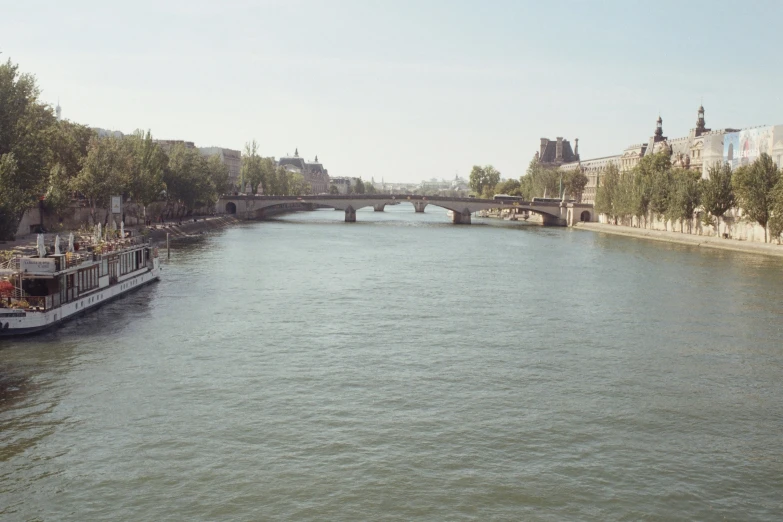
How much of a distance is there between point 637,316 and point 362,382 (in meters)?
20.0

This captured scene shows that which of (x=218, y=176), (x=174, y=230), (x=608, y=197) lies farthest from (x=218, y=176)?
(x=608, y=197)

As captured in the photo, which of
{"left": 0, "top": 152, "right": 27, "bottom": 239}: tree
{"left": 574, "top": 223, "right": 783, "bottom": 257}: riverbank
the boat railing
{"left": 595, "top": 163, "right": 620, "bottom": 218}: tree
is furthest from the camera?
{"left": 595, "top": 163, "right": 620, "bottom": 218}: tree

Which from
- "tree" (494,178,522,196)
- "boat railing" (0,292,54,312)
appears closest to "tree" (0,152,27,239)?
"boat railing" (0,292,54,312)

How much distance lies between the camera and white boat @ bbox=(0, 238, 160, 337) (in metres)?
33.9

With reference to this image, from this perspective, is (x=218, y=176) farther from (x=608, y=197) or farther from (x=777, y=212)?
(x=777, y=212)

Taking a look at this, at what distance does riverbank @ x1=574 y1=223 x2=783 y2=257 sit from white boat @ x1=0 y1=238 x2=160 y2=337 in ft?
200

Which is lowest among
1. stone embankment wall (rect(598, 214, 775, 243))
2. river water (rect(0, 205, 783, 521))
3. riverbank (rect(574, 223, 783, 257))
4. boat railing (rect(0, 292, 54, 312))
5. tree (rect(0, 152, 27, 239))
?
river water (rect(0, 205, 783, 521))

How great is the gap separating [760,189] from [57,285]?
71389 mm

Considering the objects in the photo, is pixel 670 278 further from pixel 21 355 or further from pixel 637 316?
pixel 21 355

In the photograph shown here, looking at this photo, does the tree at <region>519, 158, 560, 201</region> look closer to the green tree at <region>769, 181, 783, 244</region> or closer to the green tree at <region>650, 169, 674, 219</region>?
the green tree at <region>650, 169, 674, 219</region>

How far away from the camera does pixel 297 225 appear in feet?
425

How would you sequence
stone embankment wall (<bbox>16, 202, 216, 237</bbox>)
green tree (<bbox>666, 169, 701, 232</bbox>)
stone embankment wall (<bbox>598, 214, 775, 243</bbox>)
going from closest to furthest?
stone embankment wall (<bbox>16, 202, 216, 237</bbox>), stone embankment wall (<bbox>598, 214, 775, 243</bbox>), green tree (<bbox>666, 169, 701, 232</bbox>)

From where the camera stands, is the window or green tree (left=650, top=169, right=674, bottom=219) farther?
green tree (left=650, top=169, right=674, bottom=219)

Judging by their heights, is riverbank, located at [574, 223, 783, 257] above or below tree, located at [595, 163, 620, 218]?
below
